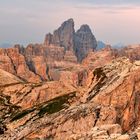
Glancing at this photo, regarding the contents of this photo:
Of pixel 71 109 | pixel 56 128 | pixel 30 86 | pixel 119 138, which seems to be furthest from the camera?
pixel 30 86

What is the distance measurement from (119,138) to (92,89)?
45.4m

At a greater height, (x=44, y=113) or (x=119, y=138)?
(x=119, y=138)

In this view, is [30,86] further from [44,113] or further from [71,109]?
[71,109]

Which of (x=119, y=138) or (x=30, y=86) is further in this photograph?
(x=30, y=86)

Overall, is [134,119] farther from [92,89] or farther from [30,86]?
[30,86]

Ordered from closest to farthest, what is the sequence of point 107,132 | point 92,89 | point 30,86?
point 107,132 → point 92,89 → point 30,86

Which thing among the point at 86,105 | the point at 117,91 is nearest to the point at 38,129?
the point at 86,105

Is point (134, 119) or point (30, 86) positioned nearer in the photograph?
point (134, 119)

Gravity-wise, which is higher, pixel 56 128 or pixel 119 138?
pixel 119 138

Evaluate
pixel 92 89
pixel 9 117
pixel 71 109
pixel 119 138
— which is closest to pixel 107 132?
pixel 119 138

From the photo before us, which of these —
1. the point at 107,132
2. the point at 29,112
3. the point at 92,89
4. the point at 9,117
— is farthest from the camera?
the point at 9,117

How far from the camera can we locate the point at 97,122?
85312mm

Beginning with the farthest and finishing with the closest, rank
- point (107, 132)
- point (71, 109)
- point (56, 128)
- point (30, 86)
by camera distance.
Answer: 1. point (30, 86)
2. point (71, 109)
3. point (56, 128)
4. point (107, 132)

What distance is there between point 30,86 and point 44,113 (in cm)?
6169
